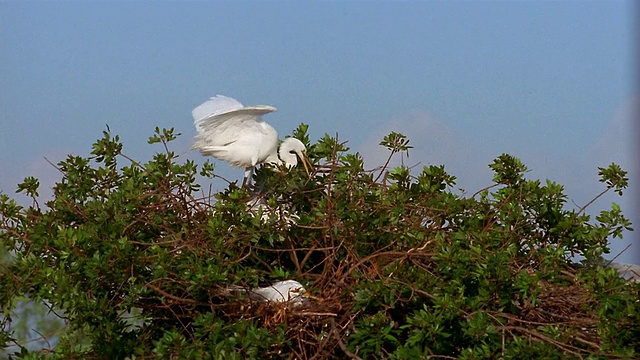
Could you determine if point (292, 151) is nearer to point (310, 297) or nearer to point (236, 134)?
point (236, 134)

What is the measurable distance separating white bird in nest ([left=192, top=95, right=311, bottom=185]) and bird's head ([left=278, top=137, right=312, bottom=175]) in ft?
0.09

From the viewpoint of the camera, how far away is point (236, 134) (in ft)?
21.2

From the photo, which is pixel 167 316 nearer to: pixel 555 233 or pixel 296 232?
pixel 296 232

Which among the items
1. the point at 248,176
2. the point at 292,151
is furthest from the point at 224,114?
the point at 292,151

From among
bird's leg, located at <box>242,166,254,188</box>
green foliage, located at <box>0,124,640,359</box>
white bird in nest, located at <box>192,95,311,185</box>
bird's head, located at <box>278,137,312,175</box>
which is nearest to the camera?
green foliage, located at <box>0,124,640,359</box>

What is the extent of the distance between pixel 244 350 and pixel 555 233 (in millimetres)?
2070

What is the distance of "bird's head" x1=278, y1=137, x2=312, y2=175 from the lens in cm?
601

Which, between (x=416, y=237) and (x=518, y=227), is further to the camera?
(x=518, y=227)

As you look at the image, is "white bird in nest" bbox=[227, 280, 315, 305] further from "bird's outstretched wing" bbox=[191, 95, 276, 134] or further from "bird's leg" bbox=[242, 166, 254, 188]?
"bird's outstretched wing" bbox=[191, 95, 276, 134]

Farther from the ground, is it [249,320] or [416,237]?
[416,237]

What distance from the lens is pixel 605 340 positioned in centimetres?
454

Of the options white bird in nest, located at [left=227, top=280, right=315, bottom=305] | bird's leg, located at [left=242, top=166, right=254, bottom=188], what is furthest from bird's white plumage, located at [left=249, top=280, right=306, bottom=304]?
bird's leg, located at [left=242, top=166, right=254, bottom=188]

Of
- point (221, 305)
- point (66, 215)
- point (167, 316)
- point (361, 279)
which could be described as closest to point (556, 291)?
point (361, 279)

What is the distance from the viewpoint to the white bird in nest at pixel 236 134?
6.28m
